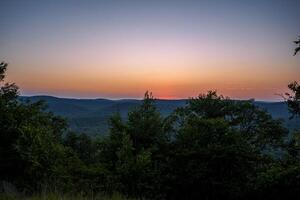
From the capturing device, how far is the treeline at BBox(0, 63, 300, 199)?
23.5 m

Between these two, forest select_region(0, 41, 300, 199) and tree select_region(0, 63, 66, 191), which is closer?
tree select_region(0, 63, 66, 191)

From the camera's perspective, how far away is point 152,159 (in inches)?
1190

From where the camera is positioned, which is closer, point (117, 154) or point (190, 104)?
point (117, 154)

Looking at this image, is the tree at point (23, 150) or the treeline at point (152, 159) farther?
the treeline at point (152, 159)

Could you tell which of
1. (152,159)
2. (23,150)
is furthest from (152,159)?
(23,150)

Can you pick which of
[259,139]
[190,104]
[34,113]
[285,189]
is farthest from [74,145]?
[285,189]

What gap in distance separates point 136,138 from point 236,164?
808cm

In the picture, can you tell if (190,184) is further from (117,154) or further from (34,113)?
(34,113)

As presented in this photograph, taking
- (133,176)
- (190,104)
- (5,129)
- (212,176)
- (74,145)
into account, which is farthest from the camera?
(74,145)

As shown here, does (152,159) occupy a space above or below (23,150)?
below

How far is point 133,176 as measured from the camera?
89.3 ft

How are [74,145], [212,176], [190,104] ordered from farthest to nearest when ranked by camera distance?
[74,145], [190,104], [212,176]

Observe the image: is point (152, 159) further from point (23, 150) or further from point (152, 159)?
point (23, 150)

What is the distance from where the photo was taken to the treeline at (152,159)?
77.0 ft
